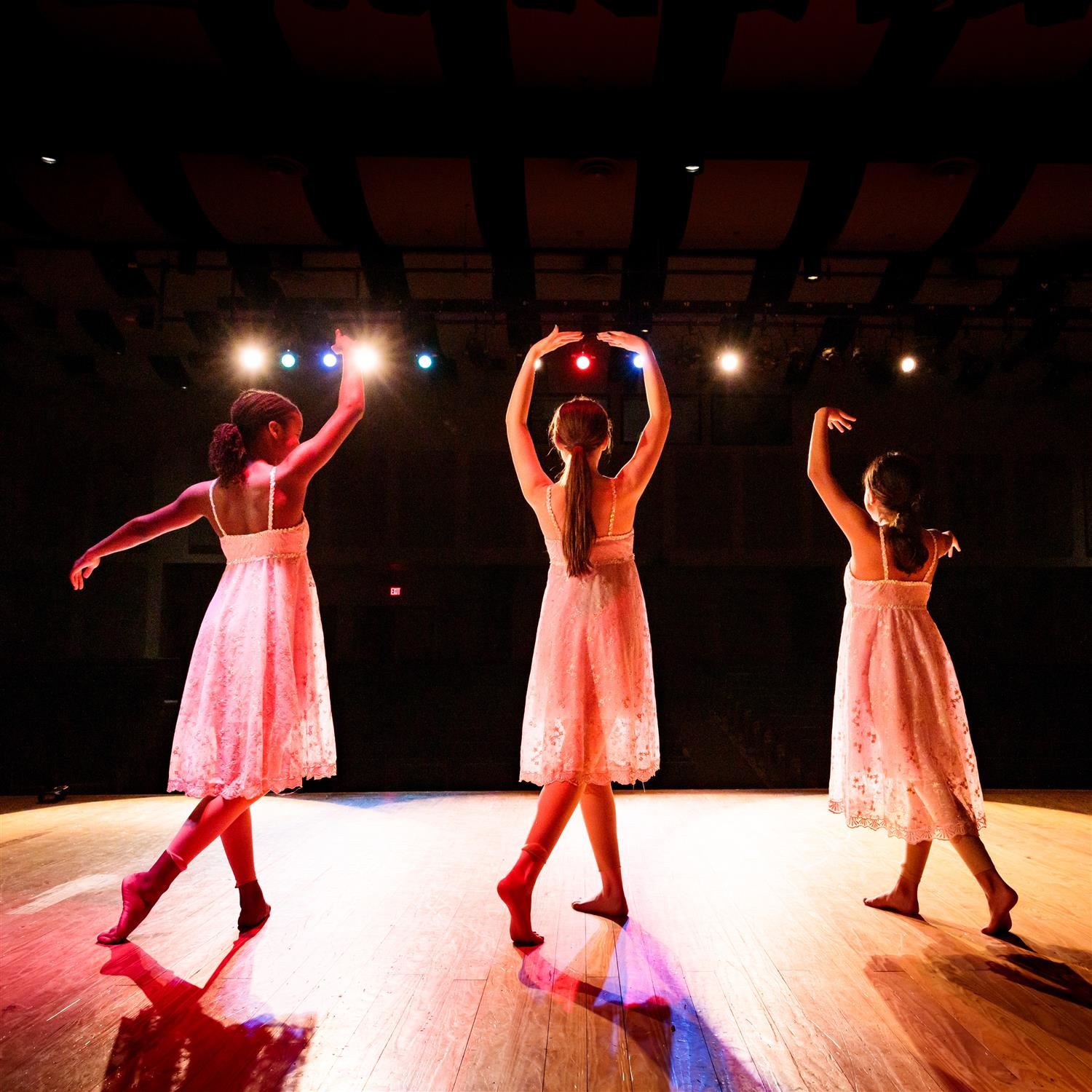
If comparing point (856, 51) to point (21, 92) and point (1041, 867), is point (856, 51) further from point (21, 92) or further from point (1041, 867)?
point (21, 92)

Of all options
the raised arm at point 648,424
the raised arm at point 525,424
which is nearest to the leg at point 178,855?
the raised arm at point 525,424

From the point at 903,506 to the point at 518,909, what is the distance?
176 cm

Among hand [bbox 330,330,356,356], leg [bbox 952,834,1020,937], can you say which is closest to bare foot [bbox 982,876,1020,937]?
leg [bbox 952,834,1020,937]

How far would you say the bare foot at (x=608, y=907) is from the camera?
8.22ft

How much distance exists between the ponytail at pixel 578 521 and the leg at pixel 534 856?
2.07 feet

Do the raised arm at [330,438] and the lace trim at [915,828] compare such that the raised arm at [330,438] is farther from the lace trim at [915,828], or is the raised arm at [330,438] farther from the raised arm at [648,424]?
the lace trim at [915,828]

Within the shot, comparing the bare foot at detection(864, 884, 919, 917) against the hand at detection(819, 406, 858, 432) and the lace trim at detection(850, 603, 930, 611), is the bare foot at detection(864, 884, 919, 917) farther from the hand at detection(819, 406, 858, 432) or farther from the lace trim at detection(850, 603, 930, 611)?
the hand at detection(819, 406, 858, 432)

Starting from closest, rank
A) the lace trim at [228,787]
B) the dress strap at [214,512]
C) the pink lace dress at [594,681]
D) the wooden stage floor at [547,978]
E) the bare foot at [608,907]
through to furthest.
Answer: the wooden stage floor at [547,978] → the lace trim at [228,787] → the pink lace dress at [594,681] → the dress strap at [214,512] → the bare foot at [608,907]

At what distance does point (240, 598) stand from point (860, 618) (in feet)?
6.49

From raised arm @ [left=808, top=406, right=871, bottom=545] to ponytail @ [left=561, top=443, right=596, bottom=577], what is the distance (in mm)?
807

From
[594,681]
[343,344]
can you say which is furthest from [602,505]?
[343,344]

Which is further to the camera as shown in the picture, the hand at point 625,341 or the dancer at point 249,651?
the hand at point 625,341

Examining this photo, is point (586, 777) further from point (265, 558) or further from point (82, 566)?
point (82, 566)

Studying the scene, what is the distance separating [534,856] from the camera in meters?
2.15
